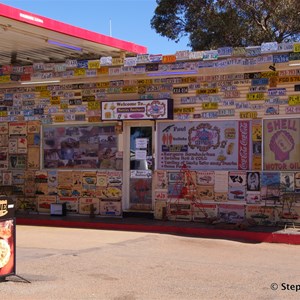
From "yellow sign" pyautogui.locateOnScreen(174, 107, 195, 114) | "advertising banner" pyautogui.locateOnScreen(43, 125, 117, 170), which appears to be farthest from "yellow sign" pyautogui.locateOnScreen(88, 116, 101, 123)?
"yellow sign" pyautogui.locateOnScreen(174, 107, 195, 114)

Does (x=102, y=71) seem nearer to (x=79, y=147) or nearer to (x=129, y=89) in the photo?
(x=129, y=89)

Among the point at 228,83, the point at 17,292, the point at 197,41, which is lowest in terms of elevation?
the point at 17,292

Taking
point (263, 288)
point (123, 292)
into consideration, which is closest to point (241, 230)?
point (263, 288)

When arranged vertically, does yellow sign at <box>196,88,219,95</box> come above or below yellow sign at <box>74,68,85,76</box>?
below

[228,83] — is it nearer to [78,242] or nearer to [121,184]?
[121,184]

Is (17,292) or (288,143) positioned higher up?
(288,143)

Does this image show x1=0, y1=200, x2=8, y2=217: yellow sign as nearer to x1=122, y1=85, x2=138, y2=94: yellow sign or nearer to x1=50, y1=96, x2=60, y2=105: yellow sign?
x1=122, y1=85, x2=138, y2=94: yellow sign

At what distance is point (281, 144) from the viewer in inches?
485

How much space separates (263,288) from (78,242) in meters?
4.67

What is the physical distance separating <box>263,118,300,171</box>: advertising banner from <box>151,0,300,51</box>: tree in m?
11.0

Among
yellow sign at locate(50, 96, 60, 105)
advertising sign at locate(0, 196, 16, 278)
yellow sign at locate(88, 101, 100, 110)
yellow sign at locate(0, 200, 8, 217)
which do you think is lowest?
advertising sign at locate(0, 196, 16, 278)

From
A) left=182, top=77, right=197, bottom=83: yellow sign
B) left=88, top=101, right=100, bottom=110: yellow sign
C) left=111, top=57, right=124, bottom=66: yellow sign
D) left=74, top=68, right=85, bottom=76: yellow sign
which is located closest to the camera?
left=182, top=77, right=197, bottom=83: yellow sign

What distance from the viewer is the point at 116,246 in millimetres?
10359

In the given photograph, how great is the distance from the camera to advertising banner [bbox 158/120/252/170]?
1263cm
